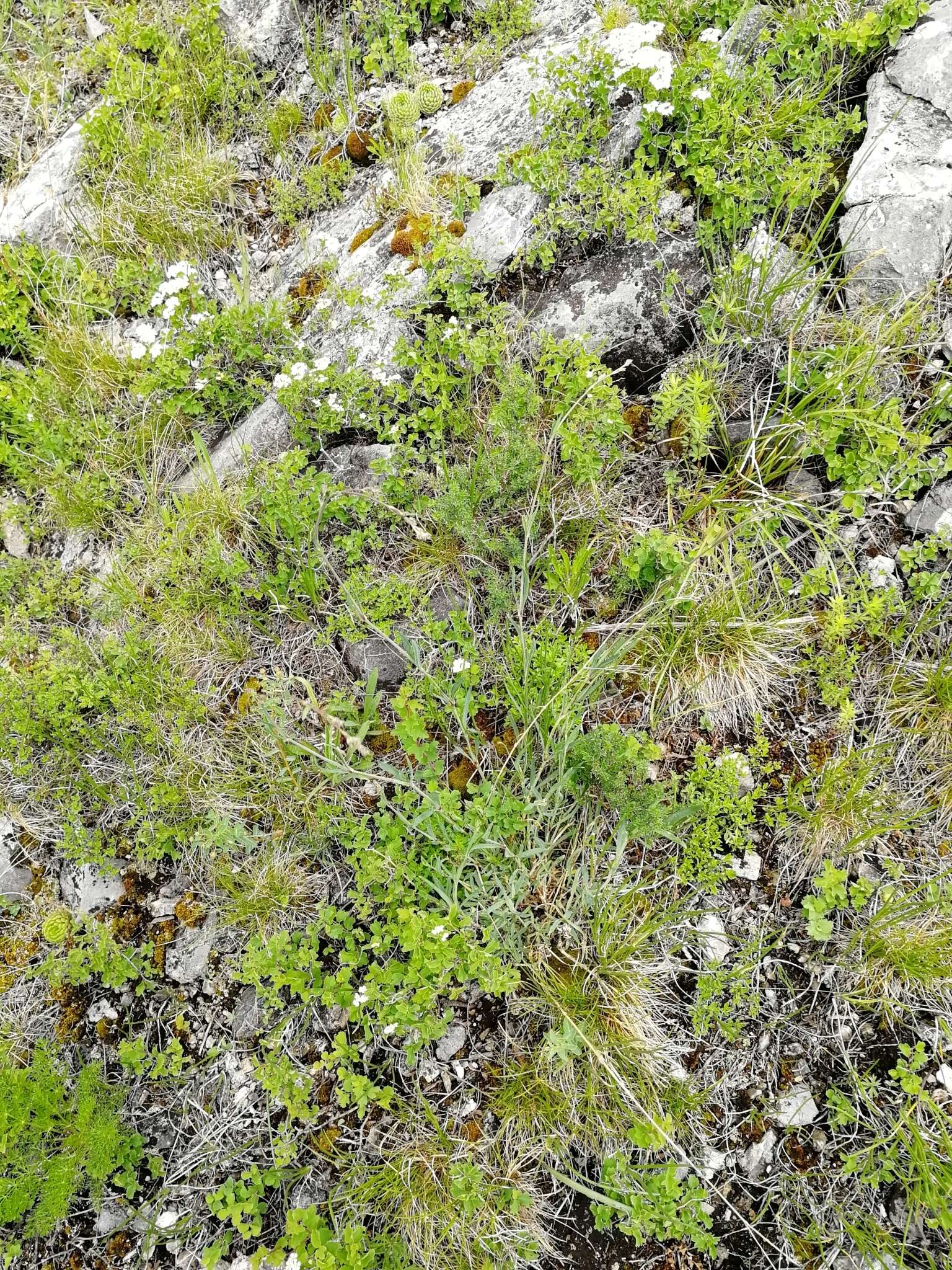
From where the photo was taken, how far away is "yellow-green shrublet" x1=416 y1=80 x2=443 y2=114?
15.0 ft

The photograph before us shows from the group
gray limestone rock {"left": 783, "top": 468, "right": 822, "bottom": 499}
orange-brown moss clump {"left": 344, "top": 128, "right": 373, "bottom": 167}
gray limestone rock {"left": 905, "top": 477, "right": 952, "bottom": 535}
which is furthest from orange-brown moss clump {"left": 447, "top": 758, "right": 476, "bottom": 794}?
orange-brown moss clump {"left": 344, "top": 128, "right": 373, "bottom": 167}

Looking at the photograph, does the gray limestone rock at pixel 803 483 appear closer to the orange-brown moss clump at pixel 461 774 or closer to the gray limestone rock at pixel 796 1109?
the orange-brown moss clump at pixel 461 774

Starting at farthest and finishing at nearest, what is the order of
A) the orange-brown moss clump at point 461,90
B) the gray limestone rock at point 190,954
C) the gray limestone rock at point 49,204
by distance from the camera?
the gray limestone rock at point 49,204 → the orange-brown moss clump at point 461,90 → the gray limestone rock at point 190,954

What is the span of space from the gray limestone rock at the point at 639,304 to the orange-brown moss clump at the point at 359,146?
2100mm

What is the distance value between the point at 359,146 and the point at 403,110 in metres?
0.44

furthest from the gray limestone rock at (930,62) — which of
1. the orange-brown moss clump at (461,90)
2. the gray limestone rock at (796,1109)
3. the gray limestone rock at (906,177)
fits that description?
the gray limestone rock at (796,1109)

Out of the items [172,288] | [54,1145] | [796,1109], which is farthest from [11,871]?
[796,1109]

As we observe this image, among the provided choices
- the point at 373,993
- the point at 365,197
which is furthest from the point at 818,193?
the point at 373,993

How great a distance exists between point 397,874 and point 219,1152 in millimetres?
1244

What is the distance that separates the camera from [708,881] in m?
2.88

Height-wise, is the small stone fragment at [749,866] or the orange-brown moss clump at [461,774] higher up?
the orange-brown moss clump at [461,774]

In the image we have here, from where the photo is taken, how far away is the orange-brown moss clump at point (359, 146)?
15.6 feet

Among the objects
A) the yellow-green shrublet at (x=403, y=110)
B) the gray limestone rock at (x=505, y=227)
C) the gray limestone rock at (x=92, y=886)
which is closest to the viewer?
the gray limestone rock at (x=92, y=886)

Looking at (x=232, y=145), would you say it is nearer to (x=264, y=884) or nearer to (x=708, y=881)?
(x=264, y=884)
